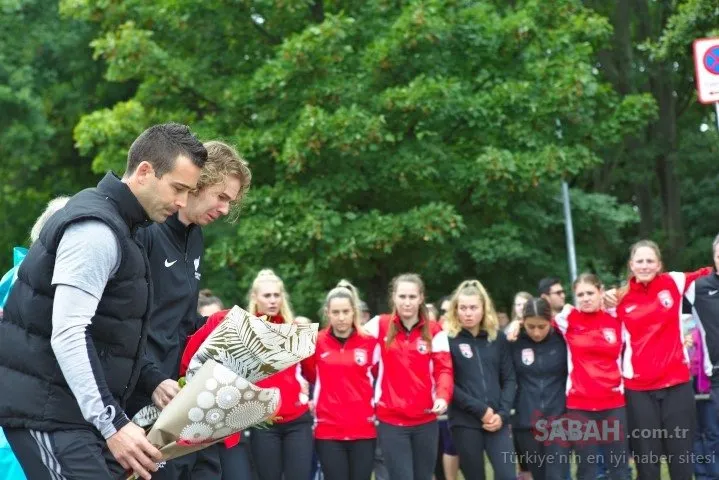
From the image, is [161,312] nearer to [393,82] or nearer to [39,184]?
[393,82]

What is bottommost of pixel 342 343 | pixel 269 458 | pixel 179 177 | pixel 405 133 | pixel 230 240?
pixel 269 458

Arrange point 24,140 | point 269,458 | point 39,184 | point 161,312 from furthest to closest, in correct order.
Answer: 1. point 39,184
2. point 24,140
3. point 269,458
4. point 161,312

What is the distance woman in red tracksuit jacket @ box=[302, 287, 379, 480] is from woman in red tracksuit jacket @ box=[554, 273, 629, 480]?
1.86 m

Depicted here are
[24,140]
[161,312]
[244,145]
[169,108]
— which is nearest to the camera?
[161,312]

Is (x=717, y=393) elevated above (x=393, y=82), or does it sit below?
below

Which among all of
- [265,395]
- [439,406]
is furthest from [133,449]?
[439,406]

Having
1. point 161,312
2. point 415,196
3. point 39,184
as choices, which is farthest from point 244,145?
point 161,312

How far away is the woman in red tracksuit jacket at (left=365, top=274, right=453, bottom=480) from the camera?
31.7 ft

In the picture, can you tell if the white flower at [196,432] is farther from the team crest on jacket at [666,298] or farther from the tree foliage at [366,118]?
the tree foliage at [366,118]

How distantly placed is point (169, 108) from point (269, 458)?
11.1 metres

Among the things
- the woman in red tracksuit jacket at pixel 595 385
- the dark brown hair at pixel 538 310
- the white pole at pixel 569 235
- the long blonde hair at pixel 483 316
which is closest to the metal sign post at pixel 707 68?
the woman in red tracksuit jacket at pixel 595 385

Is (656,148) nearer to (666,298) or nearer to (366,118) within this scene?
(366,118)

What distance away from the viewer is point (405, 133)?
18188 millimetres

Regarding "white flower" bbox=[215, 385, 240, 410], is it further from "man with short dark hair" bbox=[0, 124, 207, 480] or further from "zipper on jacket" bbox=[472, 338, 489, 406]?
"zipper on jacket" bbox=[472, 338, 489, 406]
